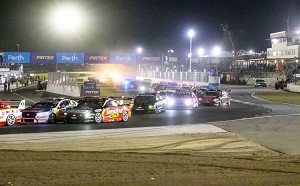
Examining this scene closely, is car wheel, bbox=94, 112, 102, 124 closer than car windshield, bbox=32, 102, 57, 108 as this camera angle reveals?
Yes

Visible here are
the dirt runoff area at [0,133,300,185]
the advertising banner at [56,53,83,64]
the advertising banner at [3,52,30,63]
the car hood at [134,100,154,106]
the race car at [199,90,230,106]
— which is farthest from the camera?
the advertising banner at [56,53,83,64]

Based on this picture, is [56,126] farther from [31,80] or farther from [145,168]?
[31,80]

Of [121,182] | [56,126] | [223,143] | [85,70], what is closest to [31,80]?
[85,70]

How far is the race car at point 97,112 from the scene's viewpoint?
2403 cm

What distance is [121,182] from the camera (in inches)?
382

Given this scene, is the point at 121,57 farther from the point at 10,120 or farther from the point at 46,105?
the point at 10,120

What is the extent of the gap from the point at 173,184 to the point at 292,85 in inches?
2423

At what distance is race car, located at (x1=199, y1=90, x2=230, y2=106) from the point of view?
3898 centimetres

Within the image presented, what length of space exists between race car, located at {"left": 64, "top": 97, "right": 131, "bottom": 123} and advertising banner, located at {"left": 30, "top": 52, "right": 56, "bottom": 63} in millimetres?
35541

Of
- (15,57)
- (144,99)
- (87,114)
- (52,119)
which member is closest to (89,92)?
(15,57)

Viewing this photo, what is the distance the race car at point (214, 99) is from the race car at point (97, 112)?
14.2 meters

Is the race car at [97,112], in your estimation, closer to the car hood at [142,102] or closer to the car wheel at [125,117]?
the car wheel at [125,117]

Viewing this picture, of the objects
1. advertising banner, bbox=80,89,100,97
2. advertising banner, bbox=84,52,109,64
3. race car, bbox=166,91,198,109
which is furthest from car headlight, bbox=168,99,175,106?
advertising banner, bbox=84,52,109,64

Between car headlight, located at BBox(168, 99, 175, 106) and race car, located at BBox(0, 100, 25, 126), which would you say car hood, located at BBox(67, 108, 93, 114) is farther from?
car headlight, located at BBox(168, 99, 175, 106)
